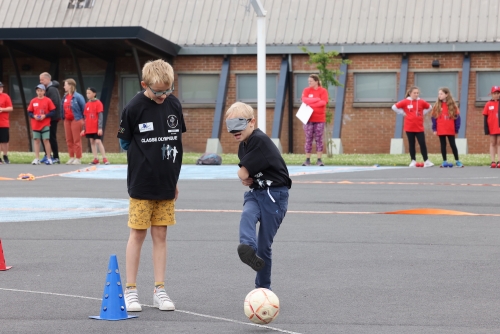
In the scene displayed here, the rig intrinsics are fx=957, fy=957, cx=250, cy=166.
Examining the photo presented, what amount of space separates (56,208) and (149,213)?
6.96m

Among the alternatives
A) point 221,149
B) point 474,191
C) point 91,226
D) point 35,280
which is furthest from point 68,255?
point 221,149

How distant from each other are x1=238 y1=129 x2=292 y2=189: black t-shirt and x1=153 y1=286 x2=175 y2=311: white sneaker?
0.98 m

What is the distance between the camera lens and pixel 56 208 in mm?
13453

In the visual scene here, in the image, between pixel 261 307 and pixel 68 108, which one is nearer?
pixel 261 307

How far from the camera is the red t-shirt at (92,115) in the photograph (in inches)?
915

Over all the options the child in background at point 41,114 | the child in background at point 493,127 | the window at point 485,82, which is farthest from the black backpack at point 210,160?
the window at point 485,82

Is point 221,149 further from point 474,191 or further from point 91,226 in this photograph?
point 91,226

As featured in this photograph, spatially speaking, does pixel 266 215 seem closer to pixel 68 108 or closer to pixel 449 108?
pixel 449 108

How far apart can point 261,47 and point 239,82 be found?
1010 cm

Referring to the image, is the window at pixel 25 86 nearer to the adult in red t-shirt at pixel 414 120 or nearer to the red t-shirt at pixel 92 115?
the red t-shirt at pixel 92 115

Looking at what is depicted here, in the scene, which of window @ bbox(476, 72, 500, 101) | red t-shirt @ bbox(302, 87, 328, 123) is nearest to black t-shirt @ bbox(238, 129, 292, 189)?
red t-shirt @ bbox(302, 87, 328, 123)

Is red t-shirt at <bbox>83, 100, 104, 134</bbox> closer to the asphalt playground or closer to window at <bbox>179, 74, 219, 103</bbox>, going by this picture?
the asphalt playground

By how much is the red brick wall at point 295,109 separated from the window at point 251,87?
0.24m

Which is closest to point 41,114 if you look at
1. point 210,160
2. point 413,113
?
point 210,160
